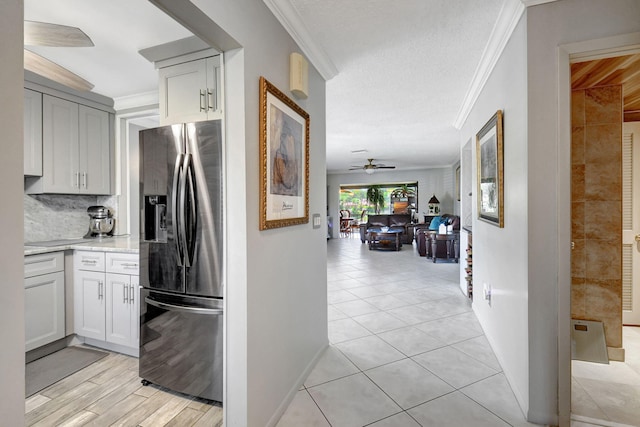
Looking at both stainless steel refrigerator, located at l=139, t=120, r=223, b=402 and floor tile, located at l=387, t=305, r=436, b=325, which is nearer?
stainless steel refrigerator, located at l=139, t=120, r=223, b=402

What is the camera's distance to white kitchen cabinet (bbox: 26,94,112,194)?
2.78 meters

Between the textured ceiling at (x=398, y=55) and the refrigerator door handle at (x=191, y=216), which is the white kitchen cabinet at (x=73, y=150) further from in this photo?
the textured ceiling at (x=398, y=55)

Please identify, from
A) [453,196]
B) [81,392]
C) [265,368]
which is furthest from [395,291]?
[453,196]

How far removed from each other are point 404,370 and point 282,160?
6.01 feet

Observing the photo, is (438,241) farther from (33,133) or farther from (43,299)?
(33,133)

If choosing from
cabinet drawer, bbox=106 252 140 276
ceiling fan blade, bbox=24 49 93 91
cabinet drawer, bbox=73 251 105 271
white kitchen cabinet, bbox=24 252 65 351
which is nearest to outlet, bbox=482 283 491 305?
cabinet drawer, bbox=106 252 140 276

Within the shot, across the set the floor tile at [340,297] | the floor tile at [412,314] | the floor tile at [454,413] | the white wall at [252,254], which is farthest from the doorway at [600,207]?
the floor tile at [340,297]

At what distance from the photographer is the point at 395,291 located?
449 cm

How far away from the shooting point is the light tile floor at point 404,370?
1.81m

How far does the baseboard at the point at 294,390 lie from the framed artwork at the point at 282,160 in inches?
42.7

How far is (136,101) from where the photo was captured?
317 cm

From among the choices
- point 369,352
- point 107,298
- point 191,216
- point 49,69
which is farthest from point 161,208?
point 369,352

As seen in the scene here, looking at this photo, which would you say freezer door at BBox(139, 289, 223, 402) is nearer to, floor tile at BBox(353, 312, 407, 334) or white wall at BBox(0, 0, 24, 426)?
white wall at BBox(0, 0, 24, 426)

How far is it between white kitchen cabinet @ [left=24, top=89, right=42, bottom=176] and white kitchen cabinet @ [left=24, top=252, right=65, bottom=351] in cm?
82
